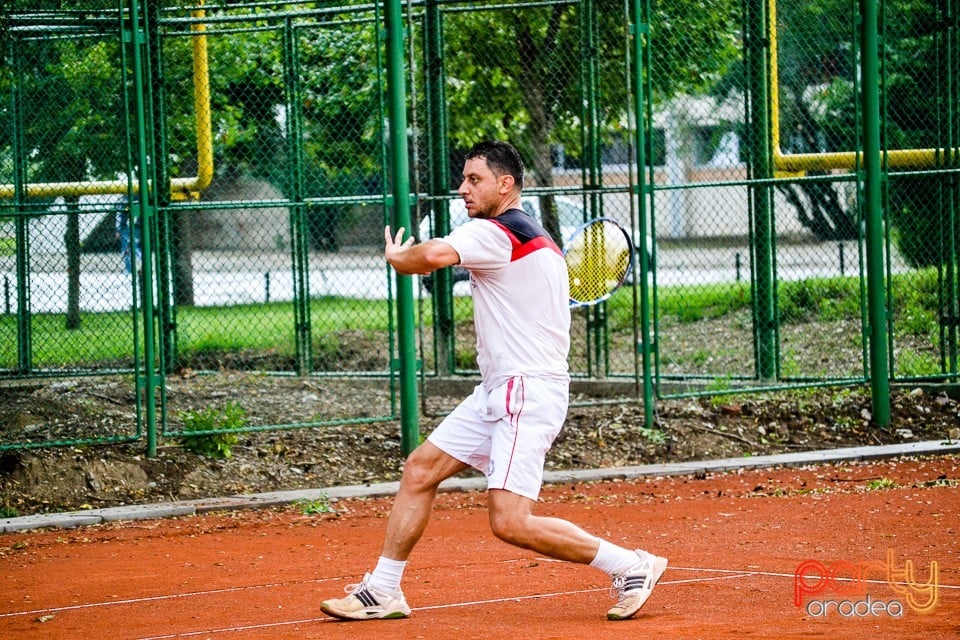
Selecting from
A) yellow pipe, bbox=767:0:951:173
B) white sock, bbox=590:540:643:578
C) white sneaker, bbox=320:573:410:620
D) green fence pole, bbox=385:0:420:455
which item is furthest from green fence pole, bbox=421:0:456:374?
white sock, bbox=590:540:643:578

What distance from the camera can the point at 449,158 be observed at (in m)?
13.2

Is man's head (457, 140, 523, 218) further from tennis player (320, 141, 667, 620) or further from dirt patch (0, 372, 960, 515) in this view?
dirt patch (0, 372, 960, 515)

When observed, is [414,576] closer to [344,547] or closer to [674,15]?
[344,547]

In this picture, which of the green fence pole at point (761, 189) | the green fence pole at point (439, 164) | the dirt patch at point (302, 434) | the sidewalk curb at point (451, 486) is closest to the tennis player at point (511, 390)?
the sidewalk curb at point (451, 486)

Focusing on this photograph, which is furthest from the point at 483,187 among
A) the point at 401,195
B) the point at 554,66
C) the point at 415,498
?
the point at 554,66

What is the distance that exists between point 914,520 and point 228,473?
4790 millimetres

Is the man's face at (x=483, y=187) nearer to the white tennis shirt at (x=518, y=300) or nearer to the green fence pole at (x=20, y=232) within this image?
the white tennis shirt at (x=518, y=300)

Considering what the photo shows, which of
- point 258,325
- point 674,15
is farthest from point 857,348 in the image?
point 258,325

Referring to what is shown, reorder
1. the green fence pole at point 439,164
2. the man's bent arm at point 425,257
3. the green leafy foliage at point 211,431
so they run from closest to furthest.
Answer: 1. the man's bent arm at point 425,257
2. the green leafy foliage at point 211,431
3. the green fence pole at point 439,164

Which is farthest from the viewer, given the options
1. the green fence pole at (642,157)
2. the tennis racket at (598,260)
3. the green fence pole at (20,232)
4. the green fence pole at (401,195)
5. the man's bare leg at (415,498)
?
the green fence pole at (20,232)

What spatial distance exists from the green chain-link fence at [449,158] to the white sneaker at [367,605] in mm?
4304

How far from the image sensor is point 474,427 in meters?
6.09

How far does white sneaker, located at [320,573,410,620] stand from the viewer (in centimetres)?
594

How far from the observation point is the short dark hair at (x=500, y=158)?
19.5 feet
